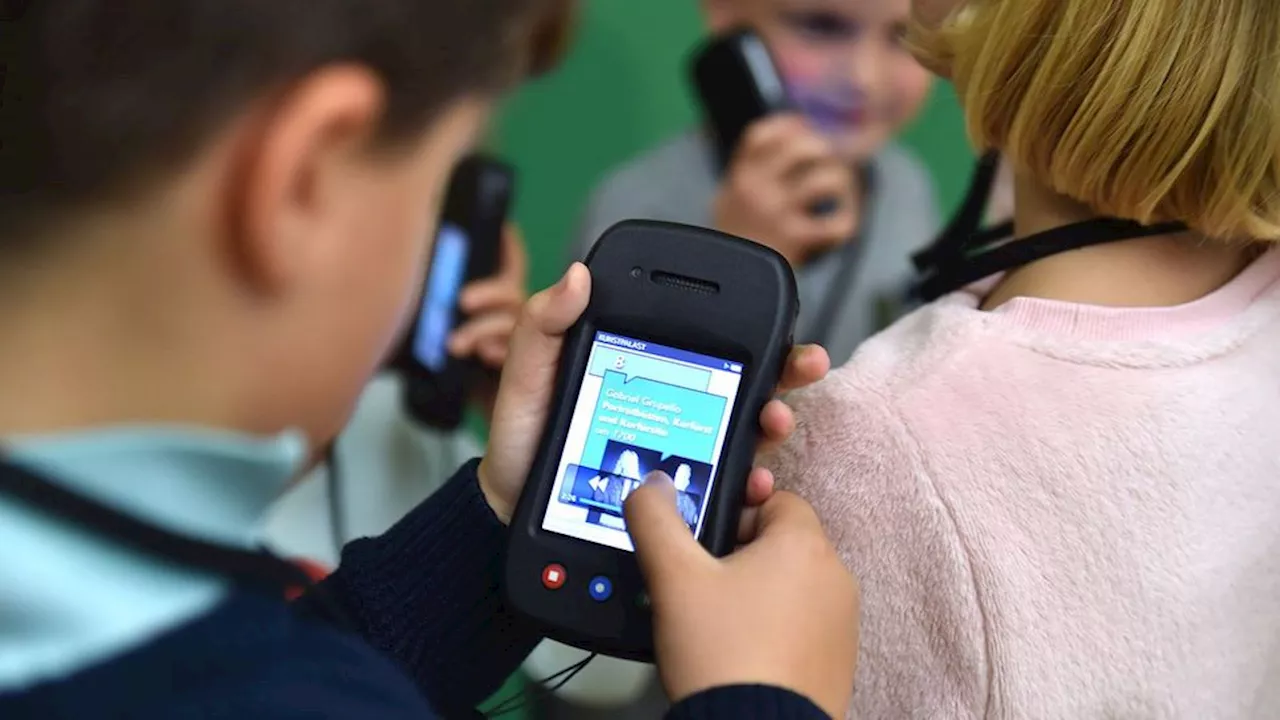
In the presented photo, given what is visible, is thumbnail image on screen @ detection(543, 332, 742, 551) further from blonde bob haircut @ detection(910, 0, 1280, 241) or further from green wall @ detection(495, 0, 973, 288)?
green wall @ detection(495, 0, 973, 288)

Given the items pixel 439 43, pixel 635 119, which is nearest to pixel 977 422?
pixel 439 43

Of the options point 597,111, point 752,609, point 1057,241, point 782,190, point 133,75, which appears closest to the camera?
point 133,75

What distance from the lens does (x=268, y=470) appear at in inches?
11.1

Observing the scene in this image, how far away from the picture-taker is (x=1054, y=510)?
1.34 ft

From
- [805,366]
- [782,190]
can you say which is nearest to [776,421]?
[805,366]

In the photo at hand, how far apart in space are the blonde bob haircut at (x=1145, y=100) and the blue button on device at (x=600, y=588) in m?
0.23

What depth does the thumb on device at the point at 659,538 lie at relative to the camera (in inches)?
14.3

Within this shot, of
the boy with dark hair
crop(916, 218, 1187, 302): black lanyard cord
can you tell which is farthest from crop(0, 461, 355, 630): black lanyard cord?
crop(916, 218, 1187, 302): black lanyard cord

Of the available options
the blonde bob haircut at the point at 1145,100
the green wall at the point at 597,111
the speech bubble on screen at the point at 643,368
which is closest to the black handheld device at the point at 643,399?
the speech bubble on screen at the point at 643,368

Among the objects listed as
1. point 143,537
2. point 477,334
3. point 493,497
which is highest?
point 143,537

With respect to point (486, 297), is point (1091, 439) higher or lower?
higher

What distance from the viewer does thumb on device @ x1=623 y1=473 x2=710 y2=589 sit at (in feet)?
1.19

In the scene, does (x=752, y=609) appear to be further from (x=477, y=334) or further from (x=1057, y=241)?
(x=477, y=334)

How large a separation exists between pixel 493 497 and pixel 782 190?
39 cm
